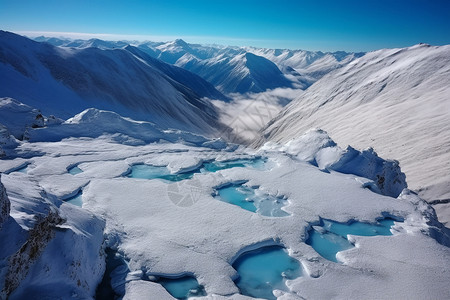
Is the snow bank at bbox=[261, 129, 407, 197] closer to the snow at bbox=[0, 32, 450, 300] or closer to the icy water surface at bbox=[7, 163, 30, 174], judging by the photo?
the snow at bbox=[0, 32, 450, 300]

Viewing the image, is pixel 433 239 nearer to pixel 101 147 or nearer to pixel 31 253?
pixel 31 253

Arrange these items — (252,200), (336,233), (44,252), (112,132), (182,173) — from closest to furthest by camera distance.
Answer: (44,252), (336,233), (252,200), (182,173), (112,132)

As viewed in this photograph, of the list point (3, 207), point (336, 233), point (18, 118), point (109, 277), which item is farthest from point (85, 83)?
point (336, 233)

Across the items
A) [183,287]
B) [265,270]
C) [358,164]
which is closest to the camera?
[183,287]

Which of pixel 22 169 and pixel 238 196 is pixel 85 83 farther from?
pixel 238 196

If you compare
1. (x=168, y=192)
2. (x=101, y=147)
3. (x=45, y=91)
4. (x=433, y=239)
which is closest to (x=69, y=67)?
(x=45, y=91)

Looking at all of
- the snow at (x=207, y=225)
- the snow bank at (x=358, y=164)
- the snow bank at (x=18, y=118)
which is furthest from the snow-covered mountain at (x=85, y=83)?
the snow bank at (x=358, y=164)
